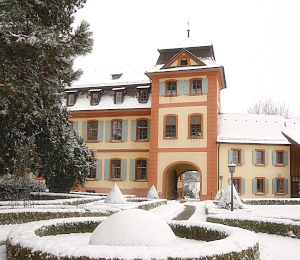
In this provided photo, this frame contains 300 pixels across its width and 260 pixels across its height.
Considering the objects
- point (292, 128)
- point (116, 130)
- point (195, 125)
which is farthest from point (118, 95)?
point (292, 128)

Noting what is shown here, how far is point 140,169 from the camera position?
28891 mm

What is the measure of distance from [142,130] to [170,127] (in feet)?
9.36

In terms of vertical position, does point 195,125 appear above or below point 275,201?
above

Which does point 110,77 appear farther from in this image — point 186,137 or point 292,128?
point 292,128

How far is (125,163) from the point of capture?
29156 millimetres

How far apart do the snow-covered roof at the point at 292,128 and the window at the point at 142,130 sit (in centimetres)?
986

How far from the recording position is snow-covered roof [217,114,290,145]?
2702 cm

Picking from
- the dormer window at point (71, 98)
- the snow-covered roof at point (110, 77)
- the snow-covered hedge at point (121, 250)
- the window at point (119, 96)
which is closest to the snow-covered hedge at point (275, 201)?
the snow-covered roof at point (110, 77)

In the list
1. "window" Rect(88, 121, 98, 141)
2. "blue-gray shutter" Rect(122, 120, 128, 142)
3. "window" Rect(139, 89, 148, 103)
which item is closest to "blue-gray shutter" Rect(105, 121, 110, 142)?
"window" Rect(88, 121, 98, 141)

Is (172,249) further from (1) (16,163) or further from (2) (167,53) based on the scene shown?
(2) (167,53)

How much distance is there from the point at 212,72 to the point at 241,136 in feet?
15.9

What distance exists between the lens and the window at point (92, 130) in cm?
3061

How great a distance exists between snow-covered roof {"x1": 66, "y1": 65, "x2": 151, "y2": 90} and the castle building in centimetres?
117

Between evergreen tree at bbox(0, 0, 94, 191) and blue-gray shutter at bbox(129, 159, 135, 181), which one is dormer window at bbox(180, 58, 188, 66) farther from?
evergreen tree at bbox(0, 0, 94, 191)
